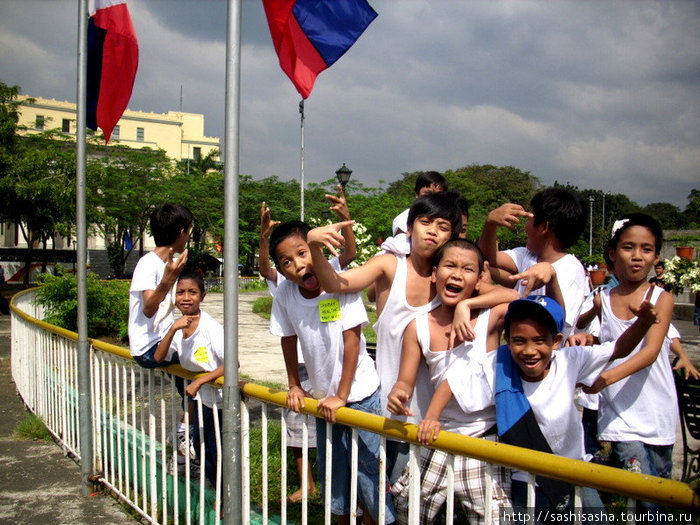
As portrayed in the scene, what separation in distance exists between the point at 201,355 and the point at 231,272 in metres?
1.21

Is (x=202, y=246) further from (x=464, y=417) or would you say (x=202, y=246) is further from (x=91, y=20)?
(x=464, y=417)

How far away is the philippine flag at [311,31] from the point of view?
2.93 m

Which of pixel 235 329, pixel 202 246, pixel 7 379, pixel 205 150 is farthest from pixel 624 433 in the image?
pixel 205 150

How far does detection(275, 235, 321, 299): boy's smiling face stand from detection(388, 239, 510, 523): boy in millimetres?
588

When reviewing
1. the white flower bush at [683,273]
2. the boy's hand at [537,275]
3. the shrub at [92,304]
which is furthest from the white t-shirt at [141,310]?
the white flower bush at [683,273]

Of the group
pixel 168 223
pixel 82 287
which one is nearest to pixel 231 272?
pixel 168 223

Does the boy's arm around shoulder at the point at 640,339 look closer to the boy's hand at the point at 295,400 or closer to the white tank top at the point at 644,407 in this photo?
the white tank top at the point at 644,407

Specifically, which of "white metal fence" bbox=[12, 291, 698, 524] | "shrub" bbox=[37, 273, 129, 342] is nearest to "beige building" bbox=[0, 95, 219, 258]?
"shrub" bbox=[37, 273, 129, 342]

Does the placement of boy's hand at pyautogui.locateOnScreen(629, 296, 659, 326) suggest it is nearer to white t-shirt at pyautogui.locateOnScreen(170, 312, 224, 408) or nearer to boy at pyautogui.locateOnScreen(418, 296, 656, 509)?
boy at pyautogui.locateOnScreen(418, 296, 656, 509)

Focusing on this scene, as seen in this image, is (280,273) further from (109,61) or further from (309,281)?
(109,61)

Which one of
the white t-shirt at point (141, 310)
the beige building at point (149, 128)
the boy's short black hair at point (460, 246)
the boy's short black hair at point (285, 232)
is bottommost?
the white t-shirt at point (141, 310)

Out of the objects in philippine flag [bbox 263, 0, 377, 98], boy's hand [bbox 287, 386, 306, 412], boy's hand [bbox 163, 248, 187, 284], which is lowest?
boy's hand [bbox 287, 386, 306, 412]

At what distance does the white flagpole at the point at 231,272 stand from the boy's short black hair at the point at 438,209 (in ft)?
2.77

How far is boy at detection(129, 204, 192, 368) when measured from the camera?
3.50 metres
